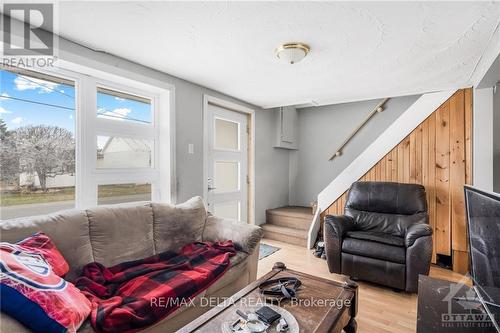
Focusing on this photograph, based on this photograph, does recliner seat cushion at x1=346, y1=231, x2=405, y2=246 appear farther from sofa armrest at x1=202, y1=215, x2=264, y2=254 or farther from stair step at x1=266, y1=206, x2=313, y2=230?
stair step at x1=266, y1=206, x2=313, y2=230

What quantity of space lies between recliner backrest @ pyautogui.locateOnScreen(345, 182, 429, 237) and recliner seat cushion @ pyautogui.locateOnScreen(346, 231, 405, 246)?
19 cm

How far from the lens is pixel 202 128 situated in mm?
3080

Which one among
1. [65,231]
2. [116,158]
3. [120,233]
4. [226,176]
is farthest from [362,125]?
[65,231]

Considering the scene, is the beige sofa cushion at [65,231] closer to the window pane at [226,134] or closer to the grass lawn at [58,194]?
the grass lawn at [58,194]

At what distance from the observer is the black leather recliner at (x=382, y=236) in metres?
2.29

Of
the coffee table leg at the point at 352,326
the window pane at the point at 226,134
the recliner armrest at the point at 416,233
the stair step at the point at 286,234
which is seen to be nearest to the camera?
the coffee table leg at the point at 352,326

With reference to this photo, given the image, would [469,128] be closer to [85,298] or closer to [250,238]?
[250,238]

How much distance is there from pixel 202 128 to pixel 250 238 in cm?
155

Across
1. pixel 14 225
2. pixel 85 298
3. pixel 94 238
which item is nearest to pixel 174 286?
pixel 85 298

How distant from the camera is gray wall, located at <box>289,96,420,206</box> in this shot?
414cm

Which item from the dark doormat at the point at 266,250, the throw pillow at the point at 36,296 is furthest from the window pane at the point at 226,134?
the throw pillow at the point at 36,296

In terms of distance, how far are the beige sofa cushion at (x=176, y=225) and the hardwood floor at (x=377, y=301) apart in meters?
0.95

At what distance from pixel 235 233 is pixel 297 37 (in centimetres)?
170

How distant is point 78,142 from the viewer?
215 cm
